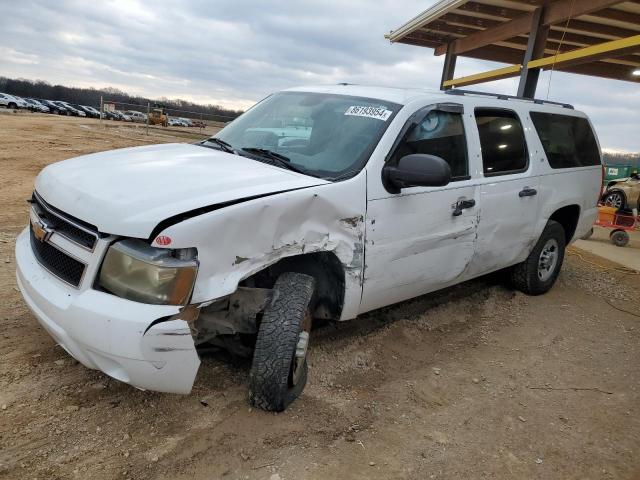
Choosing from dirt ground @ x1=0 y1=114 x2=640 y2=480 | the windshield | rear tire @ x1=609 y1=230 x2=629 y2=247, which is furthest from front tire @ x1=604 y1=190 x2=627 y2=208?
the windshield

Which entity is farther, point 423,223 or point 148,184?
point 423,223

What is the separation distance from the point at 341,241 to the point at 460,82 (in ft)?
31.3

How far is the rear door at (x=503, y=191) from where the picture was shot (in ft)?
13.1

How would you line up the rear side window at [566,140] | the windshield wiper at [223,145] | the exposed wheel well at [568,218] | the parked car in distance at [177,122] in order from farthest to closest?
the parked car in distance at [177,122] < the exposed wheel well at [568,218] < the rear side window at [566,140] < the windshield wiper at [223,145]

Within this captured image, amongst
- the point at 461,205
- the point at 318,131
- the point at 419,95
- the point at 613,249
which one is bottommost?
the point at 613,249

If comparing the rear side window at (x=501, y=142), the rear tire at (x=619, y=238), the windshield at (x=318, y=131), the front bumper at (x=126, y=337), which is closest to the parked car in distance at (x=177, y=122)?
the rear tire at (x=619, y=238)

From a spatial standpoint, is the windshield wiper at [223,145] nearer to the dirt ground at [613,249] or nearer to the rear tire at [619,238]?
the dirt ground at [613,249]

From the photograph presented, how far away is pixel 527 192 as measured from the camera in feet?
14.4

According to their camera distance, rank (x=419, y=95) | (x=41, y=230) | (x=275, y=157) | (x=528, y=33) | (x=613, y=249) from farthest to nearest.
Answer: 1. (x=528, y=33)
2. (x=613, y=249)
3. (x=419, y=95)
4. (x=275, y=157)
5. (x=41, y=230)

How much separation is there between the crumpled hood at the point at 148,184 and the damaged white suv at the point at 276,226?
0.01 metres

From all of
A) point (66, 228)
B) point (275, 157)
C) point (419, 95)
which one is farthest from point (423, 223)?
→ point (66, 228)

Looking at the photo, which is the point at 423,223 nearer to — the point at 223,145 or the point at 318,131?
the point at 318,131

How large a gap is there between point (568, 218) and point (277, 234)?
13.0 ft

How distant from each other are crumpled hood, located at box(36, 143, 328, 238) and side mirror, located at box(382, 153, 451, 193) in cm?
51
